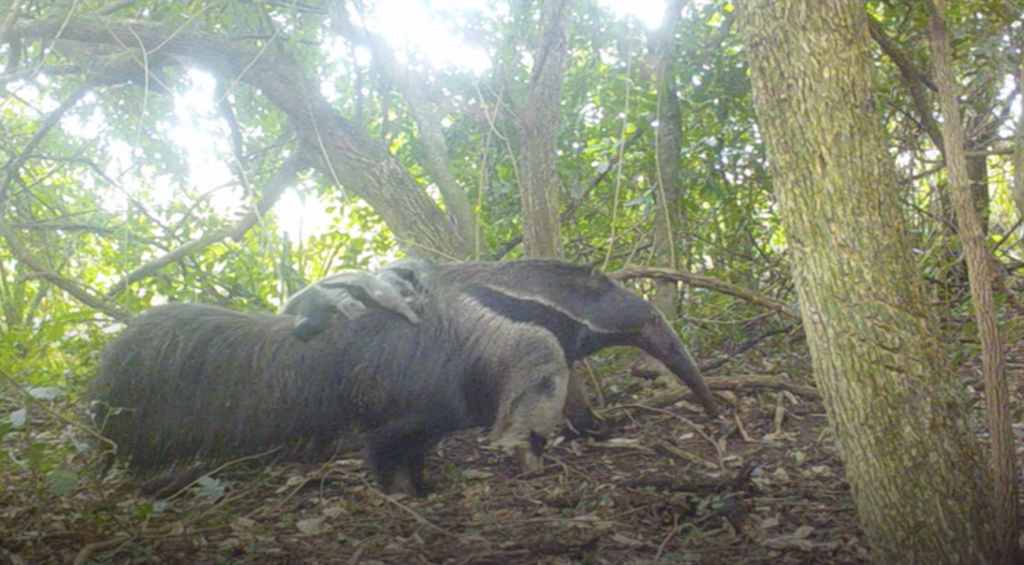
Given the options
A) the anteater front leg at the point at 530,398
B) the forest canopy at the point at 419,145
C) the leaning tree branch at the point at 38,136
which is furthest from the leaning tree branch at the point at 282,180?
the anteater front leg at the point at 530,398

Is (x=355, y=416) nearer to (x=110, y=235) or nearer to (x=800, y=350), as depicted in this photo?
(x=110, y=235)

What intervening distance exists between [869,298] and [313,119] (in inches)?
168

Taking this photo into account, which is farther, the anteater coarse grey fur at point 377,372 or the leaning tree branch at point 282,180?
the leaning tree branch at point 282,180

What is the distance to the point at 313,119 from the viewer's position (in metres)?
6.34

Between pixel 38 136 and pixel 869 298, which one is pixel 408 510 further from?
pixel 38 136

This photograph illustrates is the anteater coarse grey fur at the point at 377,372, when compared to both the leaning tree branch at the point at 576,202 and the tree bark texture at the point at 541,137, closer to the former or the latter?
the tree bark texture at the point at 541,137

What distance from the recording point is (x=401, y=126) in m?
7.18

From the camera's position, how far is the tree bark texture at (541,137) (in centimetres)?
553

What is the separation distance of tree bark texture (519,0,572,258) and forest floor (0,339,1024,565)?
1.29 meters

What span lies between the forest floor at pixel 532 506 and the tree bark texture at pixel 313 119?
152 cm

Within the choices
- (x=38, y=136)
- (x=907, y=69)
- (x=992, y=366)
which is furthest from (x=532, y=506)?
(x=38, y=136)

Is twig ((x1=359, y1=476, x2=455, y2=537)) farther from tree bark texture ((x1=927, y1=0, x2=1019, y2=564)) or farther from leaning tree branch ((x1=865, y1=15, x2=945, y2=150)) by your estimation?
leaning tree branch ((x1=865, y1=15, x2=945, y2=150))

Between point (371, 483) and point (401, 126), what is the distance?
122 inches

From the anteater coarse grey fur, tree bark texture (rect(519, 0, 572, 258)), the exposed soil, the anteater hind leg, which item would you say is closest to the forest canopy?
tree bark texture (rect(519, 0, 572, 258))
